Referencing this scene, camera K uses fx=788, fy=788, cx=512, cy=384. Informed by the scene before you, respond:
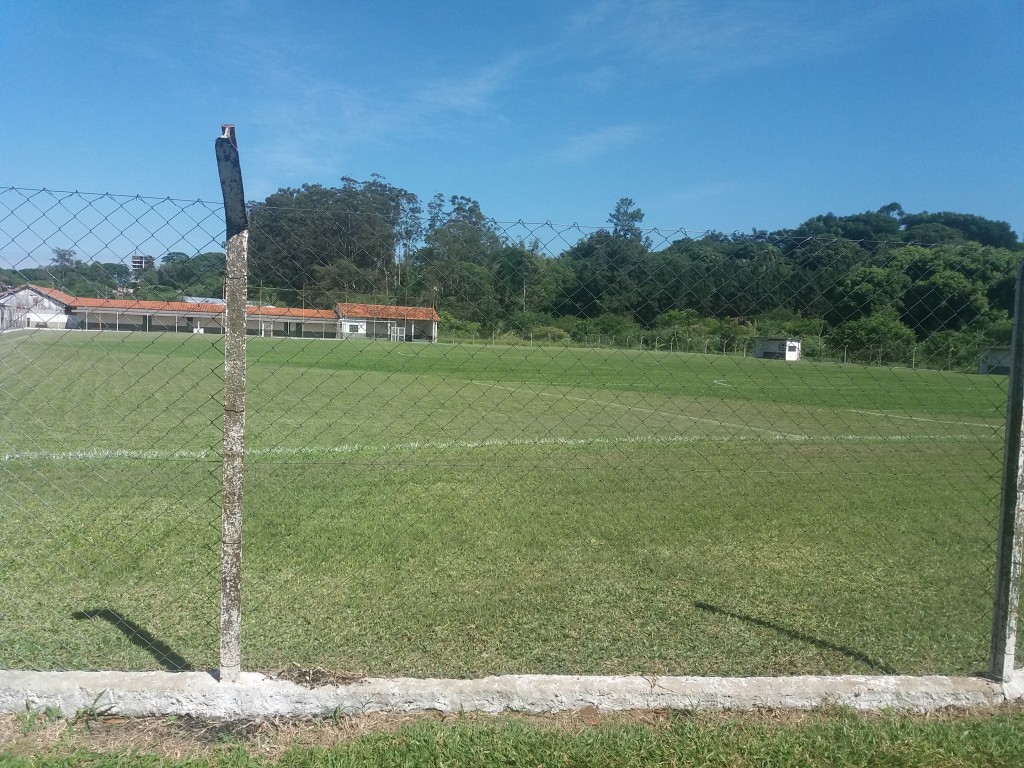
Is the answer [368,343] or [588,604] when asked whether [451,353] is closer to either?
[368,343]

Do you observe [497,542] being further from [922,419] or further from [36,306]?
[922,419]

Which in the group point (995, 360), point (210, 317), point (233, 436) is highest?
point (210, 317)

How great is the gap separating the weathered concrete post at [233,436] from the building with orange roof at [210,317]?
0.60 m

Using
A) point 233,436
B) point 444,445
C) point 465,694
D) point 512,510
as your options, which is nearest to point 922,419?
point 444,445

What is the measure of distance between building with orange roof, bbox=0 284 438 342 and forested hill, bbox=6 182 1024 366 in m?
0.08

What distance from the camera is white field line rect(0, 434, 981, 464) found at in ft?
30.7

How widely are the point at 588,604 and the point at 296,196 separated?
3.01 metres

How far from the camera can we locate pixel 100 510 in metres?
6.81

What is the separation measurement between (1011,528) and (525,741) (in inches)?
98.6

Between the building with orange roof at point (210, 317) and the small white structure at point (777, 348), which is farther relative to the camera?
the small white structure at point (777, 348)

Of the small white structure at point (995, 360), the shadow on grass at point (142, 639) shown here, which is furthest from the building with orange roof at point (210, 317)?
the small white structure at point (995, 360)

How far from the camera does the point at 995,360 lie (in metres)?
4.92

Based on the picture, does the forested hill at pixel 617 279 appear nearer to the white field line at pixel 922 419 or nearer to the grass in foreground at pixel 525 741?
the grass in foreground at pixel 525 741

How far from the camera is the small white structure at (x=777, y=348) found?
210 inches
